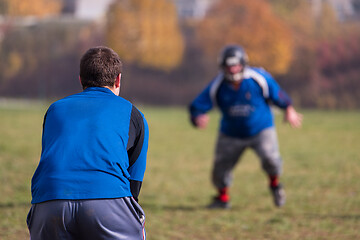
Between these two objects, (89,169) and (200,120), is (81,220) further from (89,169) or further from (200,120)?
(200,120)

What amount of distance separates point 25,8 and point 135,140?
46925mm

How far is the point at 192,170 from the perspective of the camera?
11.6 m

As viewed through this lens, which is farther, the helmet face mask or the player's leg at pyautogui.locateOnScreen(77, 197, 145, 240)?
the helmet face mask

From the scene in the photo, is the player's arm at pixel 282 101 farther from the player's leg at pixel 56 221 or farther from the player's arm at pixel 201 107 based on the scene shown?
the player's leg at pixel 56 221

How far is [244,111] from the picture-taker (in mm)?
7586

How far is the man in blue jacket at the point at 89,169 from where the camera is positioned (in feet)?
10.2

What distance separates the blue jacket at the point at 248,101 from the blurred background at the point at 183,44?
28.7 meters

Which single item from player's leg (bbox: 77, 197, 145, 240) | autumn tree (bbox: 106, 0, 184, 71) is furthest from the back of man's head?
autumn tree (bbox: 106, 0, 184, 71)

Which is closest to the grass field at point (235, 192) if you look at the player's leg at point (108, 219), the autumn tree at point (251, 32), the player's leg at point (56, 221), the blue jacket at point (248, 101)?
the blue jacket at point (248, 101)

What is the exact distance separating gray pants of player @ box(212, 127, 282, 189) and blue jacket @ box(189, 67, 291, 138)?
0.10m

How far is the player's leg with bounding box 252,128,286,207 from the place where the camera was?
7.59 metres

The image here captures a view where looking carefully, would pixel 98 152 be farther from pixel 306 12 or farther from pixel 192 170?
pixel 306 12

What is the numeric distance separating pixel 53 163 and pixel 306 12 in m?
41.0

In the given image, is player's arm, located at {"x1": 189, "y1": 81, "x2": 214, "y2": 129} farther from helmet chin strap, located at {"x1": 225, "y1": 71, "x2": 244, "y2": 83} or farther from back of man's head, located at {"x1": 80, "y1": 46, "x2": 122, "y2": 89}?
back of man's head, located at {"x1": 80, "y1": 46, "x2": 122, "y2": 89}
